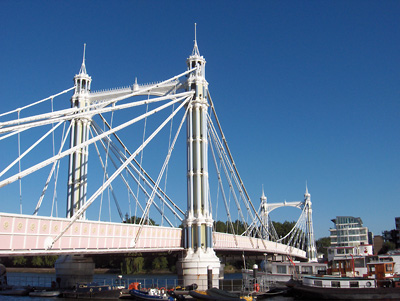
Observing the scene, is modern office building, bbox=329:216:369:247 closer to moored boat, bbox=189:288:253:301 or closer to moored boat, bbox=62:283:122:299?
moored boat, bbox=189:288:253:301

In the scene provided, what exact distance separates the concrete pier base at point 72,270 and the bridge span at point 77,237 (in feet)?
26.1

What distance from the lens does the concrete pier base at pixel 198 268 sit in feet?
112

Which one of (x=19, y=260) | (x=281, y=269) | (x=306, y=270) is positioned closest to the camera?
(x=306, y=270)

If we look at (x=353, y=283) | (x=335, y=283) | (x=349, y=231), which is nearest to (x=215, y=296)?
(x=335, y=283)

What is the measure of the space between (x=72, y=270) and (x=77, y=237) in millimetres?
12636

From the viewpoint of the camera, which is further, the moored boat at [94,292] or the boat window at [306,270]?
the boat window at [306,270]

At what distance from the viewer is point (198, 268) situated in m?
34.4

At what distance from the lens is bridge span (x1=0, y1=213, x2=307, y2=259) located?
21422 mm

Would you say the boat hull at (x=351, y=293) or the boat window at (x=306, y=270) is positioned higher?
the boat window at (x=306, y=270)

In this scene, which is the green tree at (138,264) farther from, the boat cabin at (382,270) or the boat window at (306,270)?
the boat cabin at (382,270)

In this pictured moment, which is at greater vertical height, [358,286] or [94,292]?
[358,286]

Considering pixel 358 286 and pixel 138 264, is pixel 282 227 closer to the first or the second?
pixel 138 264

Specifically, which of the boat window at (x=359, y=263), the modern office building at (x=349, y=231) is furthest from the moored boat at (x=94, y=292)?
the modern office building at (x=349, y=231)

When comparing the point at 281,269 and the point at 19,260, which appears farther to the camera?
the point at 19,260
